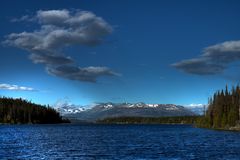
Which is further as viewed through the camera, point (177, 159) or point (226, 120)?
point (226, 120)

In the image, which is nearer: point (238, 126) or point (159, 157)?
point (159, 157)

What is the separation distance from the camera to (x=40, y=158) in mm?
62906

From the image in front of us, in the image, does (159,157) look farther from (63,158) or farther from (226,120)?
(226,120)

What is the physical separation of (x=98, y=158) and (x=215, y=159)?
691 inches

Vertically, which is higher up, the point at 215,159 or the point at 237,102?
the point at 237,102

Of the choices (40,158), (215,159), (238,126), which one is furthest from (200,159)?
(238,126)

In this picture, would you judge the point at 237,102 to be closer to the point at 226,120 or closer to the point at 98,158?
the point at 226,120

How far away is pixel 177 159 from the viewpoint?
6181 cm

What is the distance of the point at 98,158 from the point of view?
208 feet

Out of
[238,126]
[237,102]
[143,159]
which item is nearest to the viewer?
[143,159]

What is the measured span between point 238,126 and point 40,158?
436 feet

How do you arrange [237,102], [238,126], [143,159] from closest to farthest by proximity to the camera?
[143,159]
[238,126]
[237,102]

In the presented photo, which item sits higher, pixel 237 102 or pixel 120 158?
pixel 237 102

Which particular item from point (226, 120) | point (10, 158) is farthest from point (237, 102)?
point (10, 158)
